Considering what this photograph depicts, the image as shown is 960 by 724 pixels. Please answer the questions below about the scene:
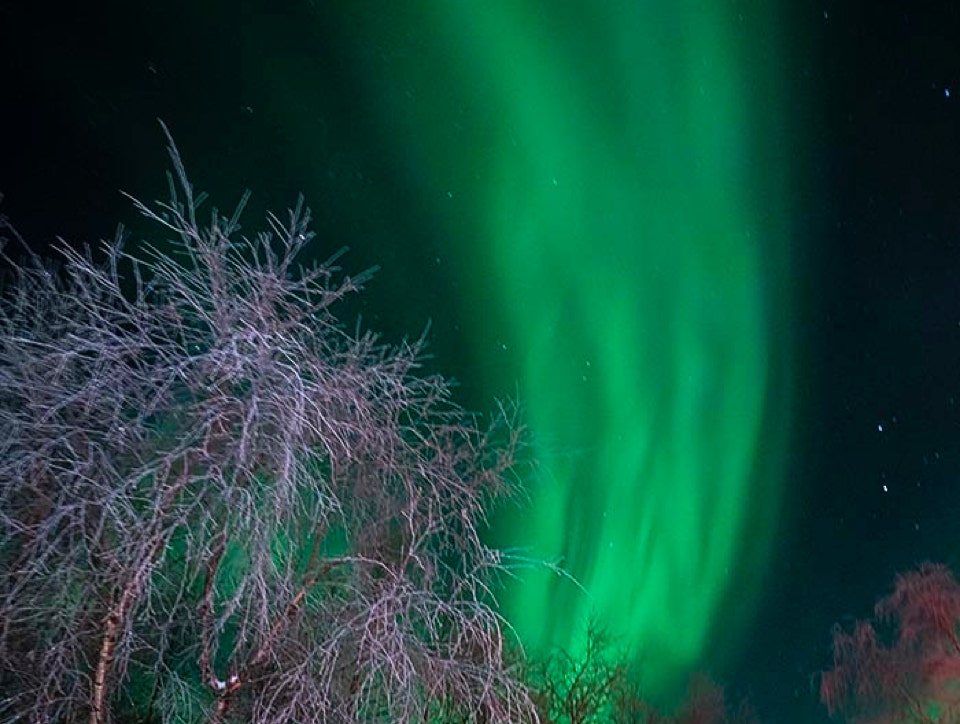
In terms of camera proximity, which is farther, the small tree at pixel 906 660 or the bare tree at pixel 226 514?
the small tree at pixel 906 660

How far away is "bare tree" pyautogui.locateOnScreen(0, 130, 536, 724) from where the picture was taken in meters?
5.74

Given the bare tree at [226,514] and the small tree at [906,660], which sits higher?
the small tree at [906,660]

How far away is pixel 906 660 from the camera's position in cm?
1981

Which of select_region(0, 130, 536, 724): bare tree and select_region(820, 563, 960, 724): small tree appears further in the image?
select_region(820, 563, 960, 724): small tree

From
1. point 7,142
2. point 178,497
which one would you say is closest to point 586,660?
point 178,497

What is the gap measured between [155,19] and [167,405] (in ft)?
22.6

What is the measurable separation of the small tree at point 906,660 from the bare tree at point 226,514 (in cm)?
1647

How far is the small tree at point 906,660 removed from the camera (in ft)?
61.4

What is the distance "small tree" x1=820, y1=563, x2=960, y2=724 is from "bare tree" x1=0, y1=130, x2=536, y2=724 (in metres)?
16.5

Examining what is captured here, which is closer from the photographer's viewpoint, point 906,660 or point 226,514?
point 226,514

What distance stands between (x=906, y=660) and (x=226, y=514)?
19626mm

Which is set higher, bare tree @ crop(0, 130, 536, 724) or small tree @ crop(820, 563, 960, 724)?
small tree @ crop(820, 563, 960, 724)

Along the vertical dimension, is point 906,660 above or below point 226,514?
above

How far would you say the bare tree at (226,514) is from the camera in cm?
574
